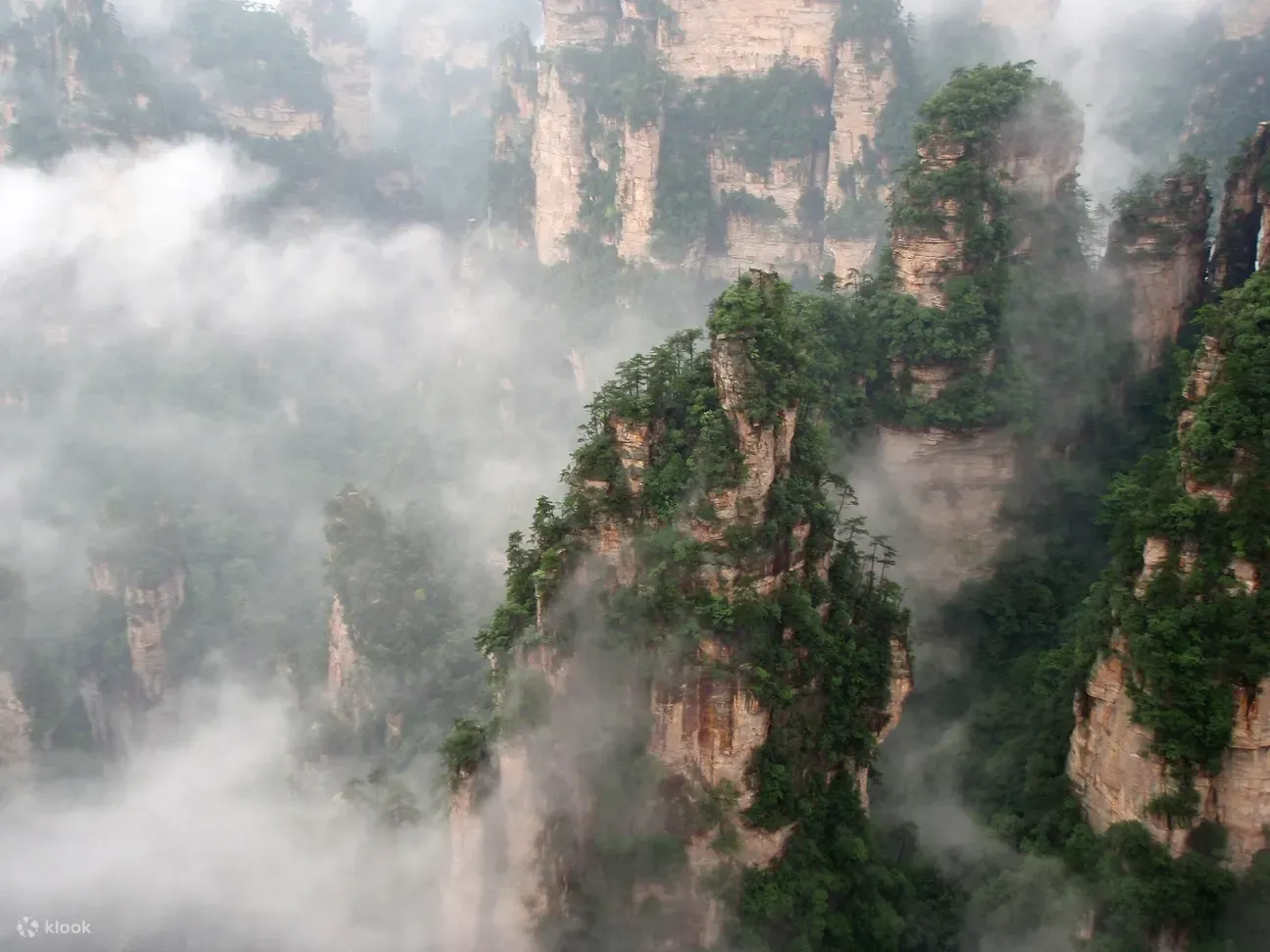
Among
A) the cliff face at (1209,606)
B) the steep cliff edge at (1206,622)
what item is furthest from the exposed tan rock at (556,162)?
the steep cliff edge at (1206,622)

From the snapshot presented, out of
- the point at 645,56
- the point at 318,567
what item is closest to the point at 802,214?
the point at 645,56

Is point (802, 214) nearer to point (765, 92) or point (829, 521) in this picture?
point (765, 92)

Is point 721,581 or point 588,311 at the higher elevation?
point 588,311

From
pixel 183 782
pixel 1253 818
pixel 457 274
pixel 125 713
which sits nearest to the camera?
pixel 1253 818

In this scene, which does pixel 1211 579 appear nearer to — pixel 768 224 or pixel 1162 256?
pixel 1162 256

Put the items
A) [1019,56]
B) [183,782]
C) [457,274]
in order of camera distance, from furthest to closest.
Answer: [457,274] → [1019,56] → [183,782]

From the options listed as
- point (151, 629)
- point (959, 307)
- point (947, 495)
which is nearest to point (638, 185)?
point (151, 629)

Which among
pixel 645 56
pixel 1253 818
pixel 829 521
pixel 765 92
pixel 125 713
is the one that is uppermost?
pixel 645 56
